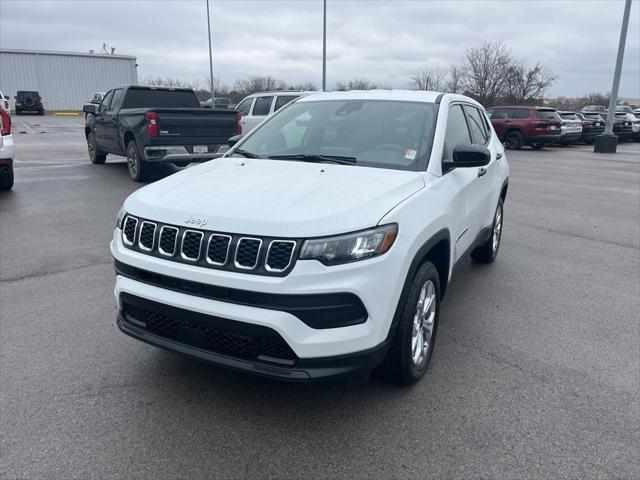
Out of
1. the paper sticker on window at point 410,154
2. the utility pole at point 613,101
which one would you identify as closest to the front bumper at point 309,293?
the paper sticker on window at point 410,154

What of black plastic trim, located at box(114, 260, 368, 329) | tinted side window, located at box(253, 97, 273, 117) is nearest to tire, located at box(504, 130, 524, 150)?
tinted side window, located at box(253, 97, 273, 117)

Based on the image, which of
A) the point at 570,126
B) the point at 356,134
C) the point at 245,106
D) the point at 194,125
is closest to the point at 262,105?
the point at 245,106

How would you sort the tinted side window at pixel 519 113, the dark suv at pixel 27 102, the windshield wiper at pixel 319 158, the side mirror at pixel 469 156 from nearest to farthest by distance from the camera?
the side mirror at pixel 469 156
the windshield wiper at pixel 319 158
the tinted side window at pixel 519 113
the dark suv at pixel 27 102

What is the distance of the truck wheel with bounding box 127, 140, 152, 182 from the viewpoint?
1079 cm

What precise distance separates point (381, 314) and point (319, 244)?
0.49 m

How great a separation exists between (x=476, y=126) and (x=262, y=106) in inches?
410

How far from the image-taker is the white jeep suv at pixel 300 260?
8.63 ft

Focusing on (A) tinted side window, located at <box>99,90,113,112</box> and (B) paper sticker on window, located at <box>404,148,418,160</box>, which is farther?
(A) tinted side window, located at <box>99,90,113,112</box>

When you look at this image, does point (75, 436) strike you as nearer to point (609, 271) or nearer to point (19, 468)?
point (19, 468)

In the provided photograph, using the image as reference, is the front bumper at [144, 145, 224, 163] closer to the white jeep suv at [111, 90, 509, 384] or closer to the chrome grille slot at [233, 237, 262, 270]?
the white jeep suv at [111, 90, 509, 384]

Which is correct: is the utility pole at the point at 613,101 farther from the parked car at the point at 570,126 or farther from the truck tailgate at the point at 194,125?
the truck tailgate at the point at 194,125

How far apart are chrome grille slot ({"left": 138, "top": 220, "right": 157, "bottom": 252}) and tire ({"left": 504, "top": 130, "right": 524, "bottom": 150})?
2277 cm

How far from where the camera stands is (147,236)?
3.01m

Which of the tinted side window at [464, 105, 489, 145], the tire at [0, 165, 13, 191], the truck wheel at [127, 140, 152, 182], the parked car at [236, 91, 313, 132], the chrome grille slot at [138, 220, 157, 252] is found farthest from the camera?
the parked car at [236, 91, 313, 132]
